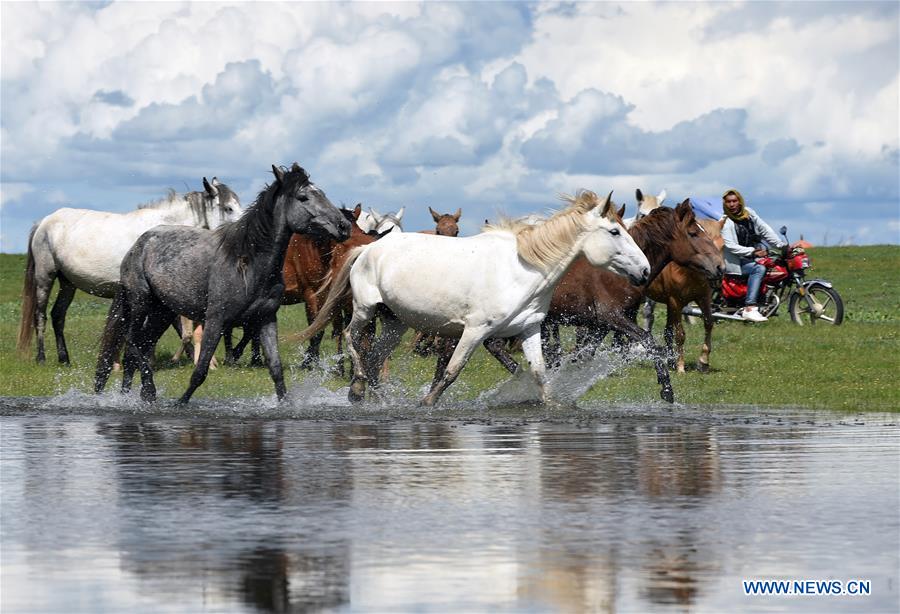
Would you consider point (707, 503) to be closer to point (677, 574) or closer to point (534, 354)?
point (677, 574)

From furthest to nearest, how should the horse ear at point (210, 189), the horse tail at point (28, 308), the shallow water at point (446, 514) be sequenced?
the horse tail at point (28, 308), the horse ear at point (210, 189), the shallow water at point (446, 514)

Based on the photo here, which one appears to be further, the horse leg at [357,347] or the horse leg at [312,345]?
the horse leg at [312,345]

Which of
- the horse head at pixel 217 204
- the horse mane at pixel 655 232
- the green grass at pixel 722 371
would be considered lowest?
the green grass at pixel 722 371

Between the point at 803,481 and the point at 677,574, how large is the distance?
3.30m

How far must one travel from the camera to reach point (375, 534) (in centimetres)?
831

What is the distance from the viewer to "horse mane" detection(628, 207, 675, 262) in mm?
18062

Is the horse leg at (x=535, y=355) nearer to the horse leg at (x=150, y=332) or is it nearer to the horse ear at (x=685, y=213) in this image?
the horse ear at (x=685, y=213)

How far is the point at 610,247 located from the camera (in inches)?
623

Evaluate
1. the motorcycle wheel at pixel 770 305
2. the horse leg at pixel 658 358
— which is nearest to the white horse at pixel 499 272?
the horse leg at pixel 658 358

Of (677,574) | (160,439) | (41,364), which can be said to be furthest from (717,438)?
(41,364)

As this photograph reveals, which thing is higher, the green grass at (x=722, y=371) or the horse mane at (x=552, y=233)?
the horse mane at (x=552, y=233)

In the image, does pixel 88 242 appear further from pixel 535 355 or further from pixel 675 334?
pixel 535 355

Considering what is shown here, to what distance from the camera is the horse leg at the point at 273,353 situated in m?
16.0

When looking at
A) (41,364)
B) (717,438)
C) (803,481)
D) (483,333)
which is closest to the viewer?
(803,481)
